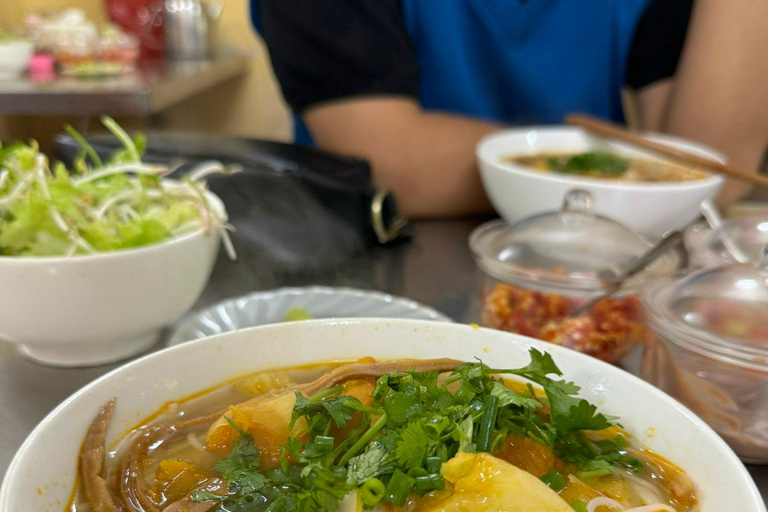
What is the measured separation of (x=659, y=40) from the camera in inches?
103

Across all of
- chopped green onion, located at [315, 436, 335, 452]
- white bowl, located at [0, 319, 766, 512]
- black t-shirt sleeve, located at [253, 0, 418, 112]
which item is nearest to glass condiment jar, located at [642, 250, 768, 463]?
white bowl, located at [0, 319, 766, 512]

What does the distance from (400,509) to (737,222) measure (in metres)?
1.08

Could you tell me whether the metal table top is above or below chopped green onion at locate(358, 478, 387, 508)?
below

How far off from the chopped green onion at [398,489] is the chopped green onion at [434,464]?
2cm

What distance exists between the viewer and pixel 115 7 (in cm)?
565

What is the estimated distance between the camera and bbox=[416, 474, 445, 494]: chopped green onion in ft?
2.13

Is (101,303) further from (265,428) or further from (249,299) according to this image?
(265,428)

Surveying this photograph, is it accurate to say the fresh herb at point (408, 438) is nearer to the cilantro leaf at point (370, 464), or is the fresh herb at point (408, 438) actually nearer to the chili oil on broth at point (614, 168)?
the cilantro leaf at point (370, 464)

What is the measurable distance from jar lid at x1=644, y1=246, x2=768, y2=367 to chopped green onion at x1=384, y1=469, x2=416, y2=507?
18.7 inches

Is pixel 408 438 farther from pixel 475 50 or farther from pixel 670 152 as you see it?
pixel 475 50

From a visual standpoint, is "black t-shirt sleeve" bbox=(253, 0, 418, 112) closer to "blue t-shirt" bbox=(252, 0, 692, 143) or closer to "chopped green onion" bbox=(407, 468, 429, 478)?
"blue t-shirt" bbox=(252, 0, 692, 143)

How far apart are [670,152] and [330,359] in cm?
135

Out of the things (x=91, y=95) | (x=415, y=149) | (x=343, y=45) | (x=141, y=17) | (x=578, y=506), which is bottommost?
(x=91, y=95)

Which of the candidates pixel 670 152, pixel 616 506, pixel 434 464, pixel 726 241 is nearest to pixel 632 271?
pixel 726 241
